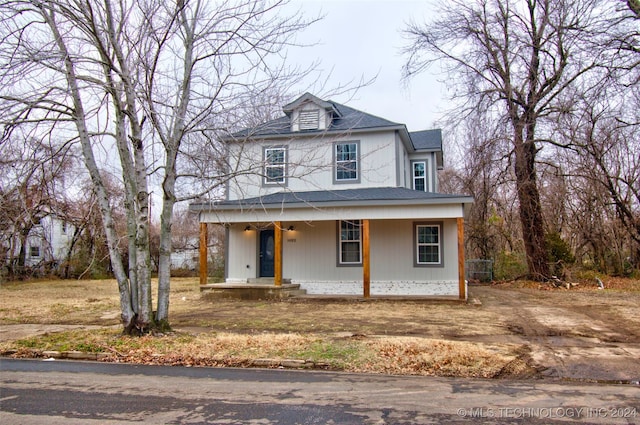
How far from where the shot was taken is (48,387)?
5.88 meters

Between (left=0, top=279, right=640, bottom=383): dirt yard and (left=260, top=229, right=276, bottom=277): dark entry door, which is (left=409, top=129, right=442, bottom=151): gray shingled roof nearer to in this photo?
(left=0, top=279, right=640, bottom=383): dirt yard

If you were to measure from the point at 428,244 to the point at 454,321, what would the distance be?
5791 millimetres

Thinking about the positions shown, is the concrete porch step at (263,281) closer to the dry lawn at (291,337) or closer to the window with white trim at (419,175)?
the dry lawn at (291,337)

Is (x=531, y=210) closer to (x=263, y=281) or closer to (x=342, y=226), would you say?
(x=342, y=226)

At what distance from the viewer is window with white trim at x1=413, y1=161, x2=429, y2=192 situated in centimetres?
1988

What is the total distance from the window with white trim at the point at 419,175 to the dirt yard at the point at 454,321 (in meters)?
5.19

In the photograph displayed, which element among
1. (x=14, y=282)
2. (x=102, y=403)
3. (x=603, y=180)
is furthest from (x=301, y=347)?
(x=14, y=282)

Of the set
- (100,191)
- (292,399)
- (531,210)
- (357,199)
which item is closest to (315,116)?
(357,199)

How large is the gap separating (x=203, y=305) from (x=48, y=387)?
8.73 meters

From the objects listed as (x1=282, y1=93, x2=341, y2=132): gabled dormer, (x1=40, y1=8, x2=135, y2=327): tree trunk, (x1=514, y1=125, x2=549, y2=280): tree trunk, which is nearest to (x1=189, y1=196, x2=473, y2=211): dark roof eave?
(x1=282, y1=93, x2=341, y2=132): gabled dormer

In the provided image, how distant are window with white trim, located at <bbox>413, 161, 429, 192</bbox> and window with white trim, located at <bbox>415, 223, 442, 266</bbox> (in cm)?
Result: 363

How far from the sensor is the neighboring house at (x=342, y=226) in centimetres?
1571

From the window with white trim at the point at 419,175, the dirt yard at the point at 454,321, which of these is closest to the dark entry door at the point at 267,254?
the dirt yard at the point at 454,321

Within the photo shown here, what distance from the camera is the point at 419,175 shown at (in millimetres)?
19953
